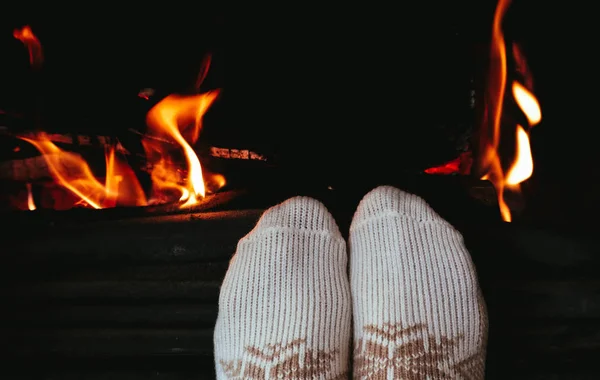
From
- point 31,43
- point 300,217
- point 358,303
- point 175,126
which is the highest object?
point 31,43

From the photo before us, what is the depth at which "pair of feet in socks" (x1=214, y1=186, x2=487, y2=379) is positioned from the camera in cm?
73

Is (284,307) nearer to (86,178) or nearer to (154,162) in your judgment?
(154,162)

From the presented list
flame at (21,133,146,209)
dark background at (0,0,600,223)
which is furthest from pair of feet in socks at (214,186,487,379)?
flame at (21,133,146,209)

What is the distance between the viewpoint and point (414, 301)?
2.46ft

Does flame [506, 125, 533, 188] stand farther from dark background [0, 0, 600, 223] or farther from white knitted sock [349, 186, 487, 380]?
white knitted sock [349, 186, 487, 380]

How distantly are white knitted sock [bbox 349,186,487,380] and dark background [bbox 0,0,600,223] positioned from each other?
18 centimetres

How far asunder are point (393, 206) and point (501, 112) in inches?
13.6

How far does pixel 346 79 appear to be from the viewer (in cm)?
96

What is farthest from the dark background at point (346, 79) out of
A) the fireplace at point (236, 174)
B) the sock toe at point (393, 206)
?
the sock toe at point (393, 206)

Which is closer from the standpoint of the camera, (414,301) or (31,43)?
(414,301)

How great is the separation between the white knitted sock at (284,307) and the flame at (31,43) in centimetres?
58

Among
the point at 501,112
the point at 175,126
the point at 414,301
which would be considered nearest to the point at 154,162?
the point at 175,126

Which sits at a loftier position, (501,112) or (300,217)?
(501,112)

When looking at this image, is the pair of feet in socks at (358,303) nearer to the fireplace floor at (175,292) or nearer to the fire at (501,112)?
the fireplace floor at (175,292)
